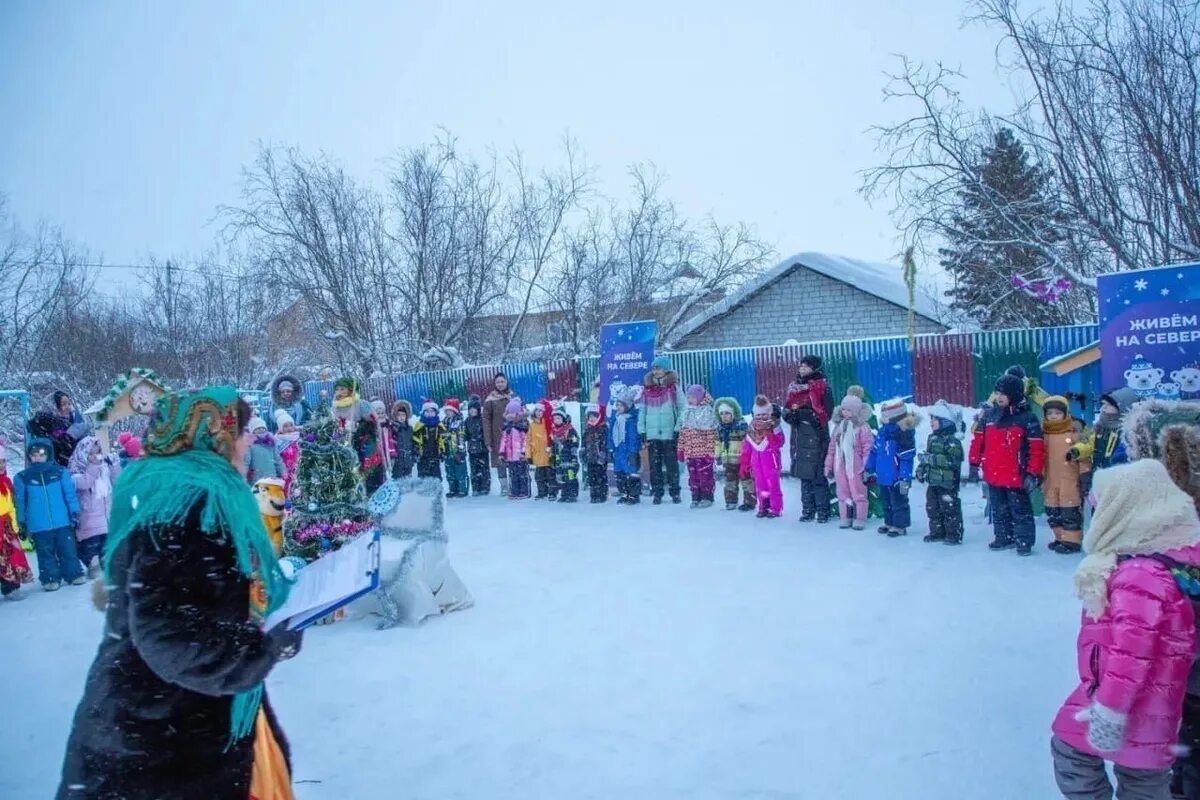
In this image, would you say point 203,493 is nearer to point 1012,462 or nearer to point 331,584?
point 331,584

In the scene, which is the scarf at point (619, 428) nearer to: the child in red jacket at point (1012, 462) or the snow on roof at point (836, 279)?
the child in red jacket at point (1012, 462)

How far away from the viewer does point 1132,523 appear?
2.53 meters

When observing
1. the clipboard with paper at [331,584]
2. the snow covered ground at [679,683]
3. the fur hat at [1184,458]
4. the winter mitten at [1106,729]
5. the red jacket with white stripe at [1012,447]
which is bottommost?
the snow covered ground at [679,683]

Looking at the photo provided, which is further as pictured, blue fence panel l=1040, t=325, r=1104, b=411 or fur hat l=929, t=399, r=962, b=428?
blue fence panel l=1040, t=325, r=1104, b=411

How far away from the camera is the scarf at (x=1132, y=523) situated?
8.14ft

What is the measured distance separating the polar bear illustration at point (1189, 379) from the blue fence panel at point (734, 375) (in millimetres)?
7223

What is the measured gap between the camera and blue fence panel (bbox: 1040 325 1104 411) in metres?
8.77

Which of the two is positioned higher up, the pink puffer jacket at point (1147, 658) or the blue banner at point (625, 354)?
the blue banner at point (625, 354)

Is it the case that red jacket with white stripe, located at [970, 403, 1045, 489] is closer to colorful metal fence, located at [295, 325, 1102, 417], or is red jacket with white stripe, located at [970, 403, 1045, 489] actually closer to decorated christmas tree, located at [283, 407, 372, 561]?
colorful metal fence, located at [295, 325, 1102, 417]

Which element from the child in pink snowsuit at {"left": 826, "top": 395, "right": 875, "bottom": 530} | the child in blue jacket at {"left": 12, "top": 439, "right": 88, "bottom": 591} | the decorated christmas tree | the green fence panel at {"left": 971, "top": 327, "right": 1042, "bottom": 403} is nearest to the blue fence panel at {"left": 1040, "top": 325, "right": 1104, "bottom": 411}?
the green fence panel at {"left": 971, "top": 327, "right": 1042, "bottom": 403}

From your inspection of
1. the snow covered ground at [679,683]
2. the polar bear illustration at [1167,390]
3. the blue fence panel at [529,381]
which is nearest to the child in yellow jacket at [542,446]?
the blue fence panel at [529,381]

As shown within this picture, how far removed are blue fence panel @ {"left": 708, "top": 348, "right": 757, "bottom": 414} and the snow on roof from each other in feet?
25.6

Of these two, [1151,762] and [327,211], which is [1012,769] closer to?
[1151,762]

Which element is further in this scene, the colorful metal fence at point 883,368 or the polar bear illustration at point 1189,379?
the colorful metal fence at point 883,368
